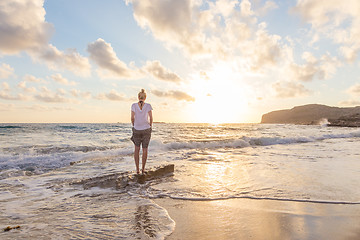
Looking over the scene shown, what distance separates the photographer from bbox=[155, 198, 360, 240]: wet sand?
2723 millimetres

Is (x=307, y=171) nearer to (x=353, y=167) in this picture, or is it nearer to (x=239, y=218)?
(x=353, y=167)

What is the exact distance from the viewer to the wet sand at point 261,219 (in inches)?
107

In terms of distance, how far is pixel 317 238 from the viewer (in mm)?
2586

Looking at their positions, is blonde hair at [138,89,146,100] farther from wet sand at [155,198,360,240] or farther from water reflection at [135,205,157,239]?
water reflection at [135,205,157,239]

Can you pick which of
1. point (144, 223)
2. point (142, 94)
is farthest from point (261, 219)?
point (142, 94)

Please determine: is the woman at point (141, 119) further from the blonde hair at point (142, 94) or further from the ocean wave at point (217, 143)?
the ocean wave at point (217, 143)

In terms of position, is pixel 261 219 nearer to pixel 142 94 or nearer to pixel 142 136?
pixel 142 136

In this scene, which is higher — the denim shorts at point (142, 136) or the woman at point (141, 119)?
the woman at point (141, 119)

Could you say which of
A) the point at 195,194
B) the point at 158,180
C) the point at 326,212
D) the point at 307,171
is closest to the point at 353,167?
the point at 307,171

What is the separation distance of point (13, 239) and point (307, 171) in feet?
23.9

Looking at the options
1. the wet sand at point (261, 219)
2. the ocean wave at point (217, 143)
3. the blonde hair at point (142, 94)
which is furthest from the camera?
the ocean wave at point (217, 143)

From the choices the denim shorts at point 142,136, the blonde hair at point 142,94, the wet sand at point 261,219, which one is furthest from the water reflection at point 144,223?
the blonde hair at point 142,94

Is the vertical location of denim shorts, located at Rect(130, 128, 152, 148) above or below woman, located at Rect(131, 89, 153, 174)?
below

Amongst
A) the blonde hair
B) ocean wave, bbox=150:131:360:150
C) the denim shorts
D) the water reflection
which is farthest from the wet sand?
ocean wave, bbox=150:131:360:150
